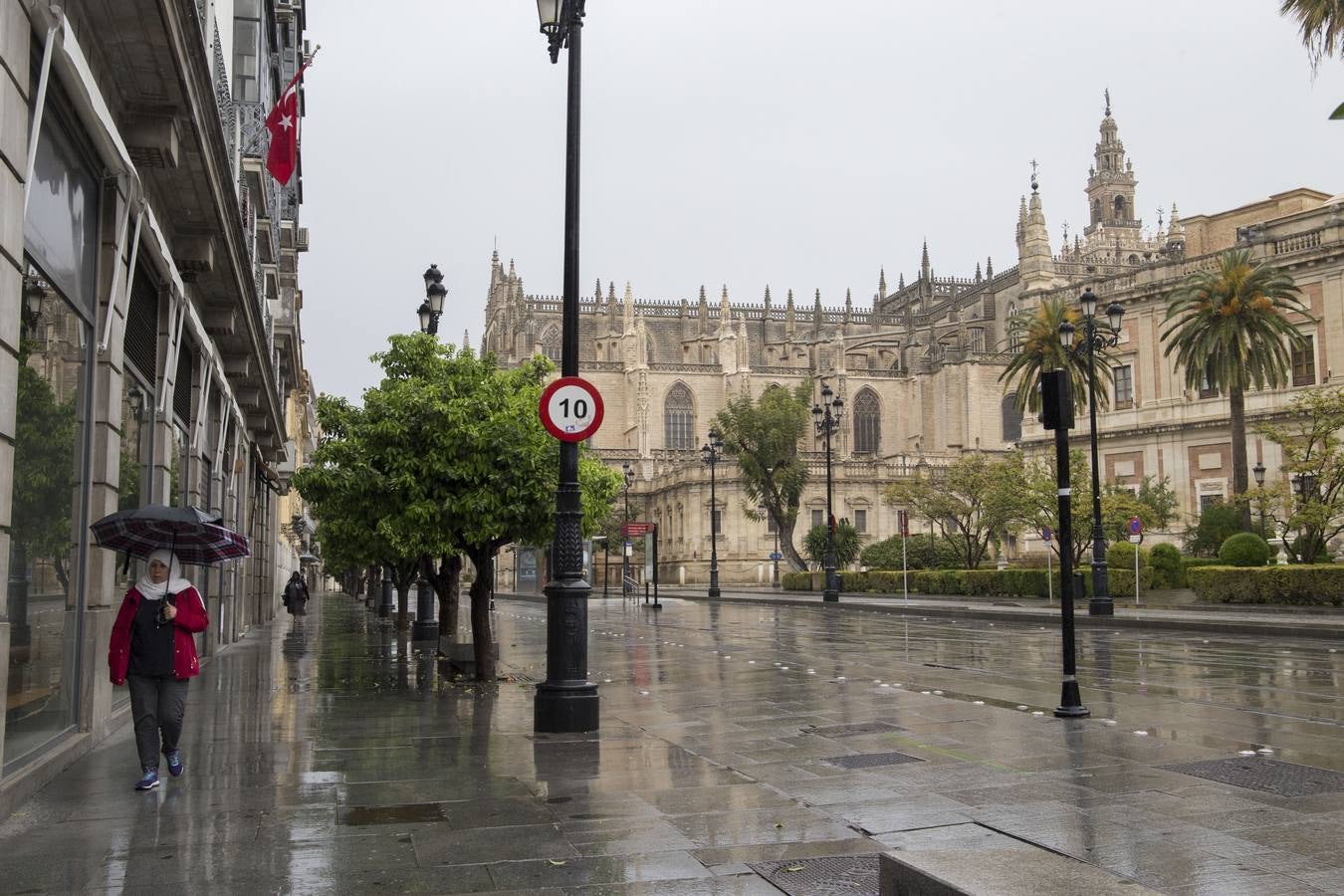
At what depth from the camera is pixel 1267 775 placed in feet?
23.9

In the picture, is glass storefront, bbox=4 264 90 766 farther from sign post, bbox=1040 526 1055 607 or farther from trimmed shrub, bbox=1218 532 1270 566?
trimmed shrub, bbox=1218 532 1270 566

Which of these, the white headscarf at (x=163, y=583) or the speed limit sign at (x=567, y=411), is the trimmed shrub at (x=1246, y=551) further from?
the white headscarf at (x=163, y=583)

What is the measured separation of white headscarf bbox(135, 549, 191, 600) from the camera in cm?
764

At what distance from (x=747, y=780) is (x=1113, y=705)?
5.03 m

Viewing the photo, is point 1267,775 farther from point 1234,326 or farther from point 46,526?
point 1234,326

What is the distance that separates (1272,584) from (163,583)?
27.8 m

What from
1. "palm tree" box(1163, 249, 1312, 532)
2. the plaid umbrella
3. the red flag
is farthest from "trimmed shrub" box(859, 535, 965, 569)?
the plaid umbrella

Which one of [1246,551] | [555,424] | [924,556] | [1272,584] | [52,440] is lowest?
[1272,584]

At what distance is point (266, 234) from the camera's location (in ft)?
74.3

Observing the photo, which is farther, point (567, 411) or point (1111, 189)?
point (1111, 189)

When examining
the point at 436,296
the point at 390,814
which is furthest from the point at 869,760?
the point at 436,296

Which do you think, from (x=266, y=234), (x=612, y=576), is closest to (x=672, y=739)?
(x=266, y=234)

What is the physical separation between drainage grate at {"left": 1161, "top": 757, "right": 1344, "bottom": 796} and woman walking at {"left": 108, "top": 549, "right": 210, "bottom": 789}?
252 inches

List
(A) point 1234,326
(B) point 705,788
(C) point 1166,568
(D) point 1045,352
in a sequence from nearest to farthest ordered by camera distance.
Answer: (B) point 705,788
(C) point 1166,568
(A) point 1234,326
(D) point 1045,352
